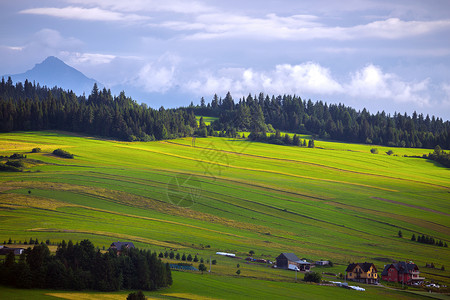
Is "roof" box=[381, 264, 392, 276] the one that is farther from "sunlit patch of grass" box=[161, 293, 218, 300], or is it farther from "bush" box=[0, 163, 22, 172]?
"bush" box=[0, 163, 22, 172]

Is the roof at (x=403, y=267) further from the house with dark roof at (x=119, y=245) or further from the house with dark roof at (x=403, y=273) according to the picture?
the house with dark roof at (x=119, y=245)

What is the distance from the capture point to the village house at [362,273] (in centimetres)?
6494

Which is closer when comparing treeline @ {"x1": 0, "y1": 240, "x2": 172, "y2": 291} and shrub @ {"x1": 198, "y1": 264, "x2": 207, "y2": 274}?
treeline @ {"x1": 0, "y1": 240, "x2": 172, "y2": 291}

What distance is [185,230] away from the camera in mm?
81875

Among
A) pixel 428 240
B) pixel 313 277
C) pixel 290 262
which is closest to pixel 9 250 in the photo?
pixel 290 262

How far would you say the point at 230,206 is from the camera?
314 ft

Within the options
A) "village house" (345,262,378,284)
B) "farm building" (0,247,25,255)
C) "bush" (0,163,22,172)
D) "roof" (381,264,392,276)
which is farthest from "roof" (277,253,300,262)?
"bush" (0,163,22,172)

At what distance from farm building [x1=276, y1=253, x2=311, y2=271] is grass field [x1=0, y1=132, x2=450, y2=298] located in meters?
2.78

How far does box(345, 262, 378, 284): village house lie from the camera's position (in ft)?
213

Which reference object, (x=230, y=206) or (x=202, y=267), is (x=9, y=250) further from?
(x=230, y=206)

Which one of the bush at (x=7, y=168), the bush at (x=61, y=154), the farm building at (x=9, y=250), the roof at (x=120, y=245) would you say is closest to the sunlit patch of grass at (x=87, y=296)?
the farm building at (x=9, y=250)

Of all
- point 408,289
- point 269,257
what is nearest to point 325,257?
point 269,257

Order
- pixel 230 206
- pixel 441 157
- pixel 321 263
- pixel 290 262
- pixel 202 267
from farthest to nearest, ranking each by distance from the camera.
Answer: pixel 441 157 < pixel 230 206 < pixel 321 263 < pixel 290 262 < pixel 202 267

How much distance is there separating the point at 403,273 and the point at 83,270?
40262 millimetres
